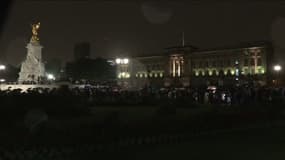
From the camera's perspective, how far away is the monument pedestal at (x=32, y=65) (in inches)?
2005

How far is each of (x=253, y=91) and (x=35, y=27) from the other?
32233mm

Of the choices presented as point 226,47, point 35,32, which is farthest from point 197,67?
point 35,32

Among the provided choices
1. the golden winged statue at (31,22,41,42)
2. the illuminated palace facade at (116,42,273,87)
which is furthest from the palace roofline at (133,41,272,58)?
the golden winged statue at (31,22,41,42)

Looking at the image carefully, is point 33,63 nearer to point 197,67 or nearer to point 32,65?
point 32,65

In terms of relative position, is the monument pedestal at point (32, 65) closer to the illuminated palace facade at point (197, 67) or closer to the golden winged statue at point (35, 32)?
the golden winged statue at point (35, 32)

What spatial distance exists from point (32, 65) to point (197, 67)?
86545mm

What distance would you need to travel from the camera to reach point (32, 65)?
51250 mm

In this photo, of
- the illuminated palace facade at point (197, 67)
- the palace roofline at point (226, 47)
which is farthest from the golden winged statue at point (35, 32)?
the palace roofline at point (226, 47)

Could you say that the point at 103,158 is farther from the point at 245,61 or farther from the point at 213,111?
the point at 245,61

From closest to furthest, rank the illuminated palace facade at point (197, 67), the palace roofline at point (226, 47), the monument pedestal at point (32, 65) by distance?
the monument pedestal at point (32, 65)
the illuminated palace facade at point (197, 67)
the palace roofline at point (226, 47)

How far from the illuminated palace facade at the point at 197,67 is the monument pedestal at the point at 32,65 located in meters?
54.5

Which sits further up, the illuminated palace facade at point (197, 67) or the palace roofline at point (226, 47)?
the palace roofline at point (226, 47)

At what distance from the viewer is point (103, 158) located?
38.7 feet

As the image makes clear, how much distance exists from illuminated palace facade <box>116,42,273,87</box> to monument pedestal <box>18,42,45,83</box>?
5449 cm
